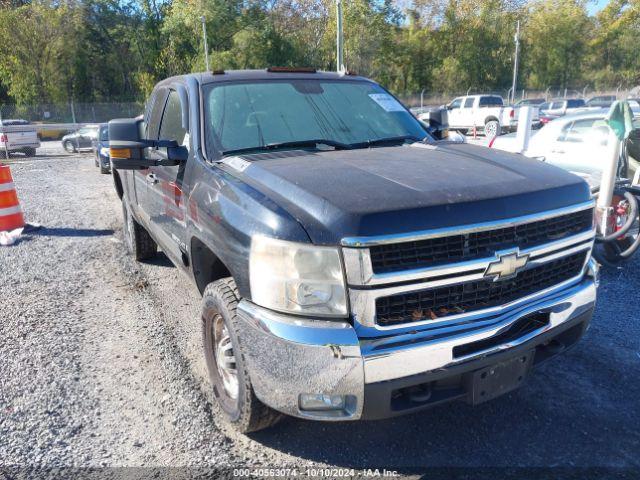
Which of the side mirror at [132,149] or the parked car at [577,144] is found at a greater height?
the side mirror at [132,149]

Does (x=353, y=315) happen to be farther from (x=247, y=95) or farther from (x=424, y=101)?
(x=424, y=101)

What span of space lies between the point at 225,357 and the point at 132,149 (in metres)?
1.47

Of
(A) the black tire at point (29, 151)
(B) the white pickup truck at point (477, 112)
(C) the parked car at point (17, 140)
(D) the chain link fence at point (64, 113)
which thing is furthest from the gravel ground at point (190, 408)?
(D) the chain link fence at point (64, 113)

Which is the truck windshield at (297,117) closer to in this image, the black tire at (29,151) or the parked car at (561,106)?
the black tire at (29,151)

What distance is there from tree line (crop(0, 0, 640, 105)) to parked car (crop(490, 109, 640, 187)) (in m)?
36.0

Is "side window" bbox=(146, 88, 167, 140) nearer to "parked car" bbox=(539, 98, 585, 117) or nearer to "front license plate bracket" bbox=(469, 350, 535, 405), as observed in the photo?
"front license plate bracket" bbox=(469, 350, 535, 405)

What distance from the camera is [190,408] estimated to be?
3188mm

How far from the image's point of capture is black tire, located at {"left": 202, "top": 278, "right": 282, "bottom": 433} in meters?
2.58

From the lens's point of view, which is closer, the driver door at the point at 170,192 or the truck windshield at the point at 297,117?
the truck windshield at the point at 297,117

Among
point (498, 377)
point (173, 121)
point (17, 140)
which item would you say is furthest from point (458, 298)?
point (17, 140)

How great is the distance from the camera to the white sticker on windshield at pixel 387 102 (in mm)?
4047

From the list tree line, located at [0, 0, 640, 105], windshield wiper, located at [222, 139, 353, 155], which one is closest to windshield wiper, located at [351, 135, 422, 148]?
windshield wiper, located at [222, 139, 353, 155]

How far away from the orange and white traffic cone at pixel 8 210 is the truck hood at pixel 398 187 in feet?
18.3

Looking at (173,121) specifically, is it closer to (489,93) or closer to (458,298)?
(458,298)
